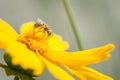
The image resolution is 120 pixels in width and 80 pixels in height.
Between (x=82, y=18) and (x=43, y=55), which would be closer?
(x=43, y=55)

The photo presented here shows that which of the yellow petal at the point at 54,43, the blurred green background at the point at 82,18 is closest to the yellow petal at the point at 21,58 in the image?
the yellow petal at the point at 54,43

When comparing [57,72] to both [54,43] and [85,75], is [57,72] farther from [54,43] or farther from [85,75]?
[54,43]

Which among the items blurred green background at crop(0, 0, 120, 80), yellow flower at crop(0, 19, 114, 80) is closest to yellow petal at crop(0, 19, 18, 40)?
yellow flower at crop(0, 19, 114, 80)

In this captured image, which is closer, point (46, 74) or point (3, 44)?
point (3, 44)

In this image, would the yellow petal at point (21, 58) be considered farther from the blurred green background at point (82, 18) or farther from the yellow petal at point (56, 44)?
the blurred green background at point (82, 18)

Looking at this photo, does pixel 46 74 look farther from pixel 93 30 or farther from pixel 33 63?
pixel 33 63

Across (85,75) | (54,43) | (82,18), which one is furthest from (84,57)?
(82,18)

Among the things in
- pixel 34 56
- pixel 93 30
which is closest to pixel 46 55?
pixel 34 56
